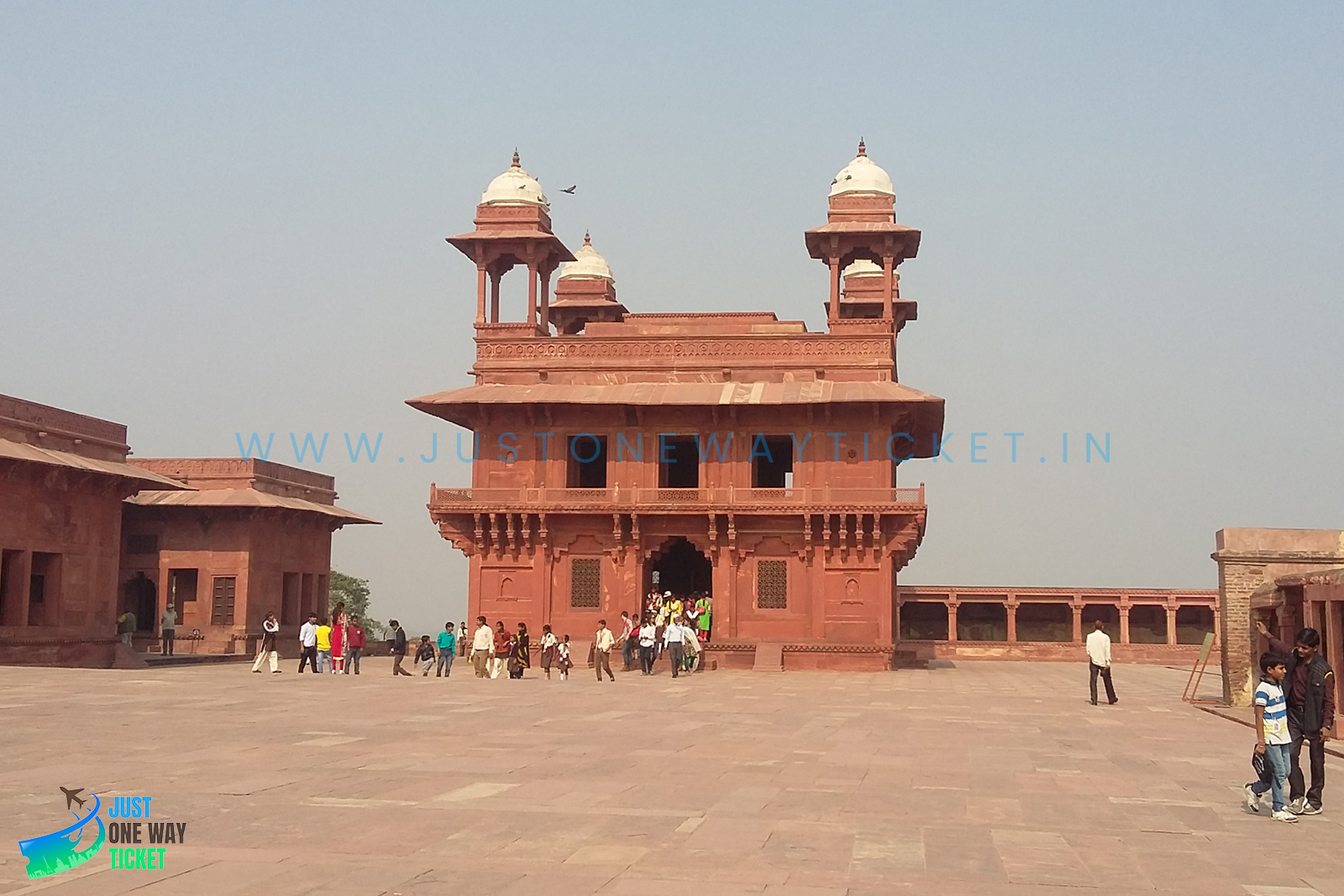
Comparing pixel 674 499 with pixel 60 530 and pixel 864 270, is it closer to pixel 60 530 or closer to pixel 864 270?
pixel 60 530

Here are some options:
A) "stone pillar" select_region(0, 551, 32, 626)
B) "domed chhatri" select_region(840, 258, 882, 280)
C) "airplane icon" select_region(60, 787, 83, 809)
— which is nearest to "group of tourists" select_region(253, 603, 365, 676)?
"stone pillar" select_region(0, 551, 32, 626)

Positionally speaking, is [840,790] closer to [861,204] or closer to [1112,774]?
[1112,774]

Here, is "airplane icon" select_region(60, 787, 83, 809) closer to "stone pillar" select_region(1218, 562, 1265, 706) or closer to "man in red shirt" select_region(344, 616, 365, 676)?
"stone pillar" select_region(1218, 562, 1265, 706)

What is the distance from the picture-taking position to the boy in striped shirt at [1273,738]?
32.0ft

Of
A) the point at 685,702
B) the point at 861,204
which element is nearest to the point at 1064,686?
the point at 685,702

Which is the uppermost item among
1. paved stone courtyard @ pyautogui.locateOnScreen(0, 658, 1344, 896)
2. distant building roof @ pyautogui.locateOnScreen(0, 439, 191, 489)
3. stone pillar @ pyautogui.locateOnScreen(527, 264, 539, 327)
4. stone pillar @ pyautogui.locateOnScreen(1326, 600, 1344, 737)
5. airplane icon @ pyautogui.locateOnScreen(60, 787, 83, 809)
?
stone pillar @ pyautogui.locateOnScreen(527, 264, 539, 327)

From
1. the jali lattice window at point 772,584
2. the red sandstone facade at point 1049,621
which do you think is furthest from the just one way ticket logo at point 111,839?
the red sandstone facade at point 1049,621

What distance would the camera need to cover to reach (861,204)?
36438 millimetres

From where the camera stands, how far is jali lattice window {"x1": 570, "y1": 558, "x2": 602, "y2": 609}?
1319 inches

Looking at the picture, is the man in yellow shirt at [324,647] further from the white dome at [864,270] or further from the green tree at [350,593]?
the green tree at [350,593]

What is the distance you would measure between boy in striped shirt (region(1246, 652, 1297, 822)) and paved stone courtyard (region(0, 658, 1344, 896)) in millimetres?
243

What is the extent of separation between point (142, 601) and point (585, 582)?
18.6 m

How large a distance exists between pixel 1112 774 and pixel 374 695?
11915 millimetres

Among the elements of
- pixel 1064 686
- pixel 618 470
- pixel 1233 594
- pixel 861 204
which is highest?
pixel 861 204
